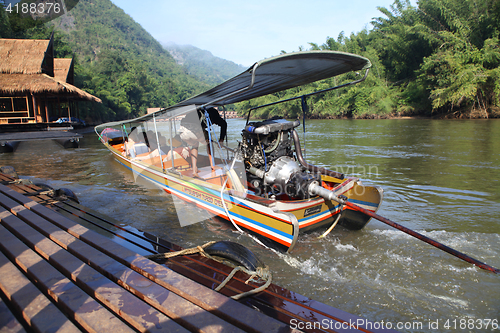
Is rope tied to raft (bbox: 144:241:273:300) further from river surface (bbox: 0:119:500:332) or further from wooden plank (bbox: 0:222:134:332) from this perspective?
river surface (bbox: 0:119:500:332)

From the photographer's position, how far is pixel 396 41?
129 feet

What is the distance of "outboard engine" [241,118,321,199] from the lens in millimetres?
4672

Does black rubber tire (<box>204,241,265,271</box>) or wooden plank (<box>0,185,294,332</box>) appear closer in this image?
wooden plank (<box>0,185,294,332</box>)

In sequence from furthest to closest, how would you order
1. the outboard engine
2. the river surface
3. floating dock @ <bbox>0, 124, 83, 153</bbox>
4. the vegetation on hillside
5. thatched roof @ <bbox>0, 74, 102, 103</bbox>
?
1. the vegetation on hillside
2. thatched roof @ <bbox>0, 74, 102, 103</bbox>
3. floating dock @ <bbox>0, 124, 83, 153</bbox>
4. the outboard engine
5. the river surface

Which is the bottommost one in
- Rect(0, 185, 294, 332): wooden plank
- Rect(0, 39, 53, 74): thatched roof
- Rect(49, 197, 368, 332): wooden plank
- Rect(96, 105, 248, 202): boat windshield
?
Rect(49, 197, 368, 332): wooden plank

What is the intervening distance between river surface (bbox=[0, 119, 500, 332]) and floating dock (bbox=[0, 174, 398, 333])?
1.37 m

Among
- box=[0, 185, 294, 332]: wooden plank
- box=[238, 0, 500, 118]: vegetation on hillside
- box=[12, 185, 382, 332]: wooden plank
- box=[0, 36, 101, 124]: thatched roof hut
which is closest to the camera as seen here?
box=[0, 185, 294, 332]: wooden plank

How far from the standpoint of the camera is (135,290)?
2.01 m

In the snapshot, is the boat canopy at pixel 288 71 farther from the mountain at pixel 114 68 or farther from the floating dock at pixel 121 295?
the mountain at pixel 114 68

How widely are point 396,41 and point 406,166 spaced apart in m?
37.2

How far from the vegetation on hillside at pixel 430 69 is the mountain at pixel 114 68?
905 inches

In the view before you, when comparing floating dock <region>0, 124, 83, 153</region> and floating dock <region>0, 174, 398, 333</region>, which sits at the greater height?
floating dock <region>0, 124, 83, 153</region>

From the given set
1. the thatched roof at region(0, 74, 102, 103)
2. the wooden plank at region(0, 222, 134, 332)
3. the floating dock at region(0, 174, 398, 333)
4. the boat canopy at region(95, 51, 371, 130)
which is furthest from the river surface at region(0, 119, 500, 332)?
the thatched roof at region(0, 74, 102, 103)

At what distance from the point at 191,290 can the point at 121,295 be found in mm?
472
